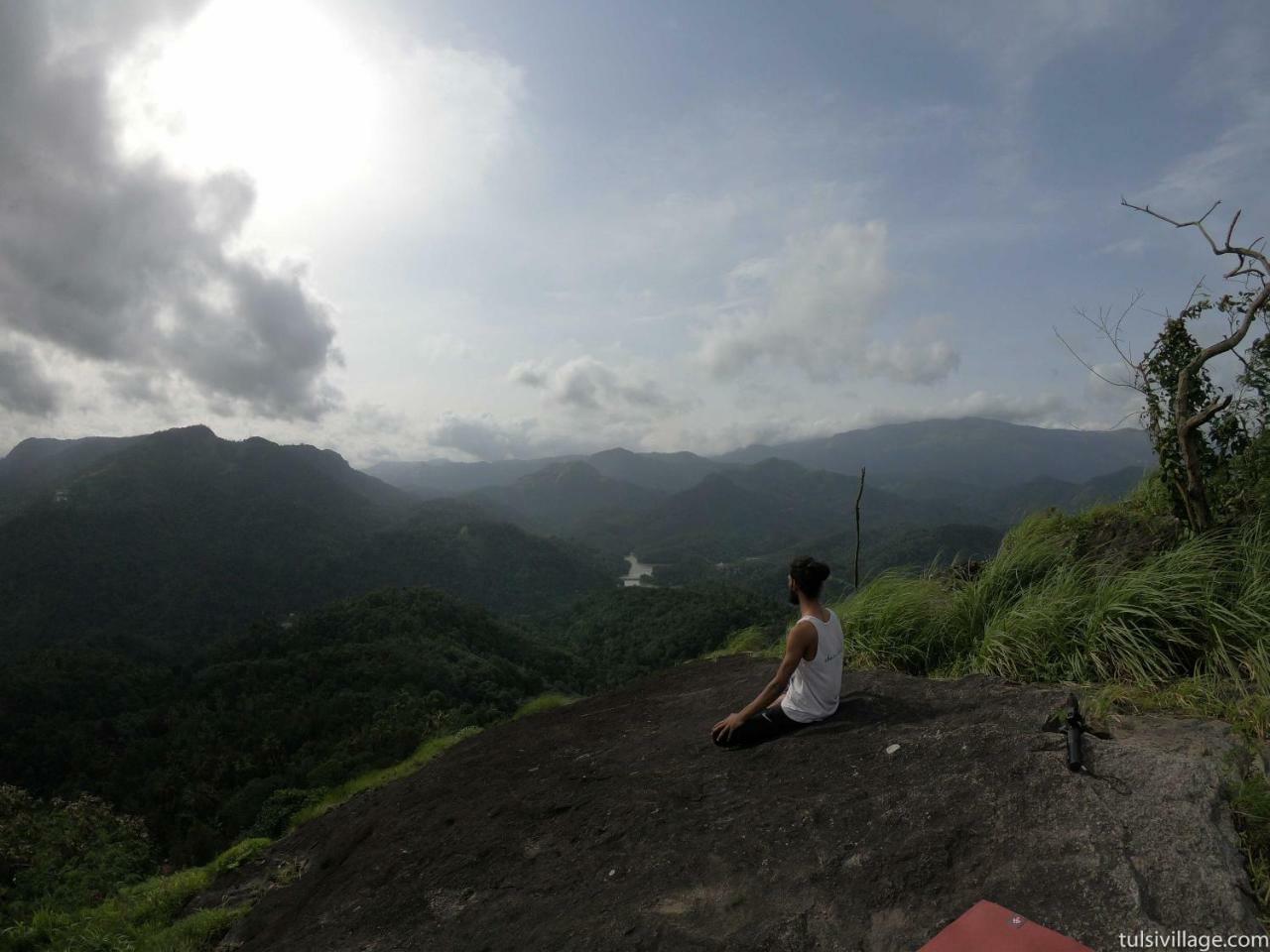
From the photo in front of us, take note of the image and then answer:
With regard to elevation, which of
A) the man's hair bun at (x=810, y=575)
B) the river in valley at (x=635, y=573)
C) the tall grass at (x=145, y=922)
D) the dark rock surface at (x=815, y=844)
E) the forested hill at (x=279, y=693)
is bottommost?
the river in valley at (x=635, y=573)

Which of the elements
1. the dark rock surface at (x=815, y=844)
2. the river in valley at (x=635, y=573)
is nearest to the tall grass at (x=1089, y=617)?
the dark rock surface at (x=815, y=844)

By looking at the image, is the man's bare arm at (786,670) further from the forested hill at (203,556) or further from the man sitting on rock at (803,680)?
the forested hill at (203,556)

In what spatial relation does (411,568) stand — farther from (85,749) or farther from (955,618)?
(955,618)

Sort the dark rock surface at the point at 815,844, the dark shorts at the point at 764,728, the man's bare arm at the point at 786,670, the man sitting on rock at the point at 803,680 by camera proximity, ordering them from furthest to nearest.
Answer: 1. the dark shorts at the point at 764,728
2. the man sitting on rock at the point at 803,680
3. the man's bare arm at the point at 786,670
4. the dark rock surface at the point at 815,844

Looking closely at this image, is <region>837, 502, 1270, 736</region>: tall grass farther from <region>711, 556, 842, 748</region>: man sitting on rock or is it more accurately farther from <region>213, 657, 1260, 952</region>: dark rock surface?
<region>711, 556, 842, 748</region>: man sitting on rock

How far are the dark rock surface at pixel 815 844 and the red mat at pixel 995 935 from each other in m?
0.11

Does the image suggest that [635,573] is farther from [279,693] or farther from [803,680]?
[803,680]

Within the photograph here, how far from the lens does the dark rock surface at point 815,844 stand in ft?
8.58

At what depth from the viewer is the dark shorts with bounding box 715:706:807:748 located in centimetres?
490

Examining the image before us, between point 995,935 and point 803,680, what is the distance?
2.46 meters

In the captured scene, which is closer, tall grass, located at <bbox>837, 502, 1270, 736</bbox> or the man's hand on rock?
tall grass, located at <bbox>837, 502, 1270, 736</bbox>

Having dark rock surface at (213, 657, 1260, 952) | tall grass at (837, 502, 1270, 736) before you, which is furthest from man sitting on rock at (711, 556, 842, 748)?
tall grass at (837, 502, 1270, 736)

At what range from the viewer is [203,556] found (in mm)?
143750

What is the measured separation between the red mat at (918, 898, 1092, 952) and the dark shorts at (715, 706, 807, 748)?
2348mm
